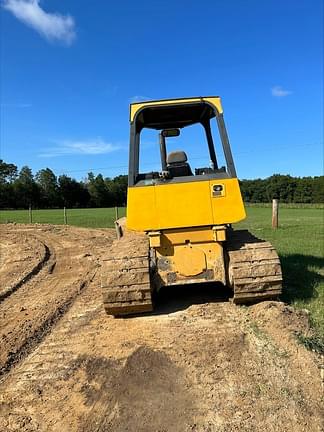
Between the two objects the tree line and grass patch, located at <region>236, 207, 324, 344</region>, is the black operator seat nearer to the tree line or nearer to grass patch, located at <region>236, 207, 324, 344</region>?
grass patch, located at <region>236, 207, 324, 344</region>

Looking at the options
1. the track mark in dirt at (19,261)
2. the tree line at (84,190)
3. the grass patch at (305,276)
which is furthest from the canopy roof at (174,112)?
the tree line at (84,190)

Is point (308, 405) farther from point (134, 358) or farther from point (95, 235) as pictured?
point (95, 235)

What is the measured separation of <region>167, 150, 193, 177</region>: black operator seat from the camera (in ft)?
21.6

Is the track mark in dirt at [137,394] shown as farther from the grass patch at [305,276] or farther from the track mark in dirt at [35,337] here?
the grass patch at [305,276]

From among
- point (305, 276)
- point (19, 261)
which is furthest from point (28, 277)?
point (305, 276)

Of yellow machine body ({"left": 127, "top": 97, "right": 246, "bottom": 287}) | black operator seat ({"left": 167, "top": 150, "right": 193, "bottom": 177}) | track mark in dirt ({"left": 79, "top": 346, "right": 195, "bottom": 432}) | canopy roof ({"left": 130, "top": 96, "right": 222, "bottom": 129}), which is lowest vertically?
track mark in dirt ({"left": 79, "top": 346, "right": 195, "bottom": 432})

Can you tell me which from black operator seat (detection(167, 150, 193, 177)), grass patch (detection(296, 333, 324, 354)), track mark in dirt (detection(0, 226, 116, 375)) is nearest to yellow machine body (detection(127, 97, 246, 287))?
black operator seat (detection(167, 150, 193, 177))

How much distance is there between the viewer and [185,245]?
19.6ft

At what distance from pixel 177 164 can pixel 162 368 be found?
3324 mm

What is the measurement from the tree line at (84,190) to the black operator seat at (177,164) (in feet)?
269

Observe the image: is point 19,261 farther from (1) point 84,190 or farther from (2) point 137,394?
(1) point 84,190

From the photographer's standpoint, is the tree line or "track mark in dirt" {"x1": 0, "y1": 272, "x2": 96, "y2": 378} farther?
the tree line

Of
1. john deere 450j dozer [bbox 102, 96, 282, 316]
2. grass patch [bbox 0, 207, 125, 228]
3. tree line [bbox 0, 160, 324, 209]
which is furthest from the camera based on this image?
tree line [bbox 0, 160, 324, 209]

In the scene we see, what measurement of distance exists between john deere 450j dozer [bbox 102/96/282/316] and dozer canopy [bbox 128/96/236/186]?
1 centimetres
